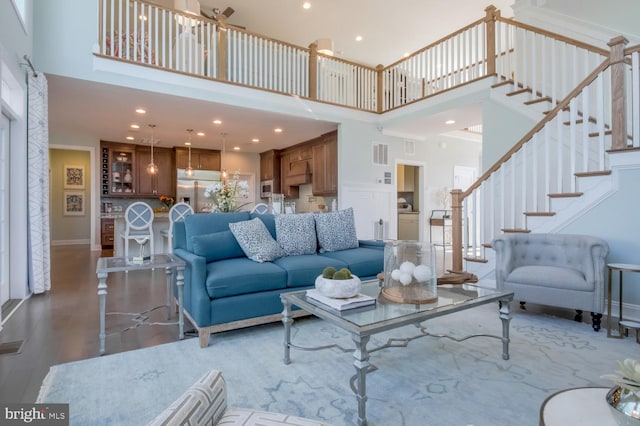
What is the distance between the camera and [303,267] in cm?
292

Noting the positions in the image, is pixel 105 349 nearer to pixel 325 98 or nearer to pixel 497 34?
pixel 325 98

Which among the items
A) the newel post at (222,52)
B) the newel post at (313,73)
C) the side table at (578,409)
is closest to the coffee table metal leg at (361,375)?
the side table at (578,409)

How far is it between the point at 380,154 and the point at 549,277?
460 cm

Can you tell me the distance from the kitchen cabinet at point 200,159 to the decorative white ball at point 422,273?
8.00m

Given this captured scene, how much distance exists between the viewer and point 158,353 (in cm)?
229

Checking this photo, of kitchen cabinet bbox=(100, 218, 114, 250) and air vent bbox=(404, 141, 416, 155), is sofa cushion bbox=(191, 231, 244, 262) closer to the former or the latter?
air vent bbox=(404, 141, 416, 155)

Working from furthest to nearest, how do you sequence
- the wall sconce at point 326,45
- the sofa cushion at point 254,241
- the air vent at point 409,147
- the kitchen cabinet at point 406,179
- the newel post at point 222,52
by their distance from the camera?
the kitchen cabinet at point 406,179, the air vent at point 409,147, the wall sconce at point 326,45, the newel post at point 222,52, the sofa cushion at point 254,241

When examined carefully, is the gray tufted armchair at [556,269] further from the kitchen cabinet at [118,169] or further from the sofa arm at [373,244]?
the kitchen cabinet at [118,169]

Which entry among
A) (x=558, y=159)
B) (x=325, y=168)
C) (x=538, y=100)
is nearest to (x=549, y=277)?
(x=558, y=159)

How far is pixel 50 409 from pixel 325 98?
19.4 ft

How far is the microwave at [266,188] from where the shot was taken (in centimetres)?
923

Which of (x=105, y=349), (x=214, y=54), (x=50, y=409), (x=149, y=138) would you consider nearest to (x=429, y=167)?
(x=214, y=54)

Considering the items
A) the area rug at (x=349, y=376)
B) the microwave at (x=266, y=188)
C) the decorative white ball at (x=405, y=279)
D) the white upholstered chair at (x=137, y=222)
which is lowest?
the area rug at (x=349, y=376)

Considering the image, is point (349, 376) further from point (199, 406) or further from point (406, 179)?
point (406, 179)
